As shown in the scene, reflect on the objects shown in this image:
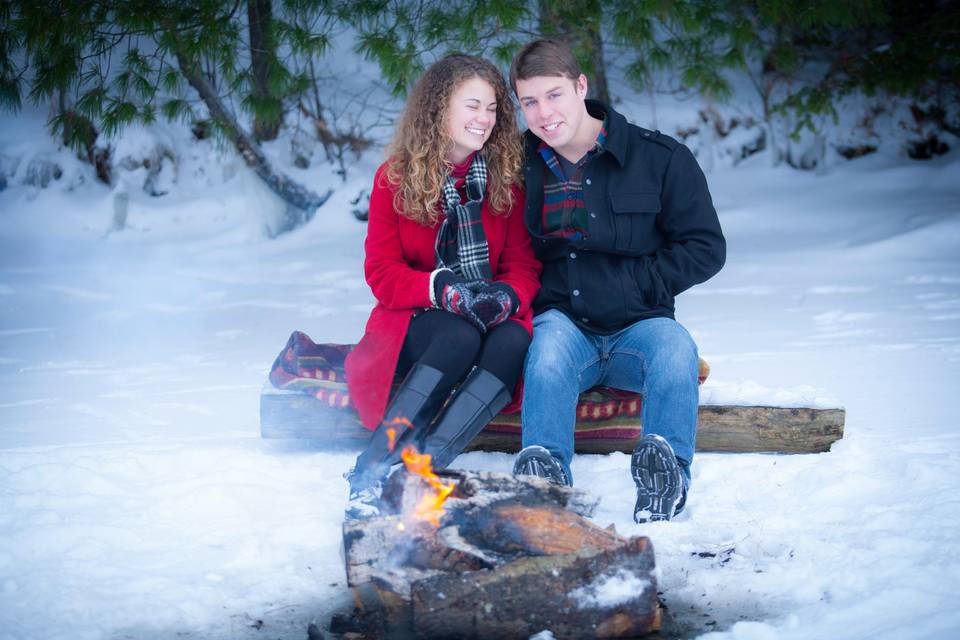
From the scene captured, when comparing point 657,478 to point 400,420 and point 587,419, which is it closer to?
point 587,419

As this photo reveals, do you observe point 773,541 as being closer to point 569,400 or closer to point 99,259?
point 569,400

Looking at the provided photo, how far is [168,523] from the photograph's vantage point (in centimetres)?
282

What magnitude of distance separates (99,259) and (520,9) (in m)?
3.90

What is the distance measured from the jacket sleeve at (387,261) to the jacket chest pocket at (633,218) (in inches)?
24.9

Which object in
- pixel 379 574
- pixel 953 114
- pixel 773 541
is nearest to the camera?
pixel 379 574

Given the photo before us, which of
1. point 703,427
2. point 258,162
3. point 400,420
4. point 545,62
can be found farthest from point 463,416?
point 258,162

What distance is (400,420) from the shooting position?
284cm

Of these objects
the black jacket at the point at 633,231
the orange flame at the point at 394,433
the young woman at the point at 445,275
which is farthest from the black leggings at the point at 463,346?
the black jacket at the point at 633,231

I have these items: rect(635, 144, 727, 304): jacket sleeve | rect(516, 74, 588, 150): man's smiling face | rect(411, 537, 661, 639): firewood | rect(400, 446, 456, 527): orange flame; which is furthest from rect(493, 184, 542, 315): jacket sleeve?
rect(411, 537, 661, 639): firewood

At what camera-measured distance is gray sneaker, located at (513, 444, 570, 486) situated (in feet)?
8.91

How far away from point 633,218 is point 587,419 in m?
0.71

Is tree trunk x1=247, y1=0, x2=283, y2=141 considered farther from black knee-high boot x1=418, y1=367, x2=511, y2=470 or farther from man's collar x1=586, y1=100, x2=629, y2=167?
black knee-high boot x1=418, y1=367, x2=511, y2=470

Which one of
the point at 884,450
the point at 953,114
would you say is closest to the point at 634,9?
the point at 884,450

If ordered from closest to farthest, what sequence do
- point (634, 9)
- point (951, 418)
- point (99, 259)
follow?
1. point (951, 418)
2. point (634, 9)
3. point (99, 259)
